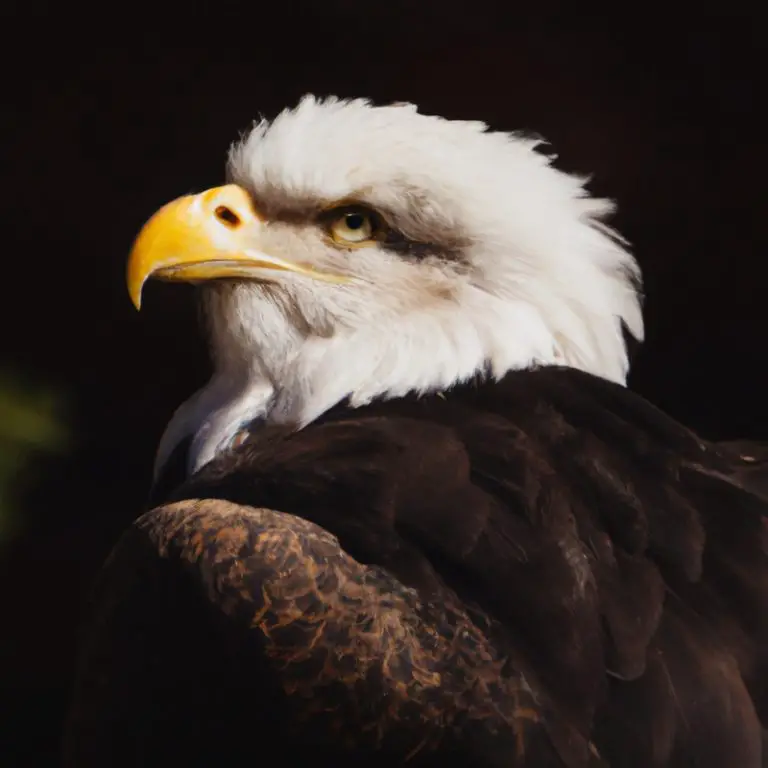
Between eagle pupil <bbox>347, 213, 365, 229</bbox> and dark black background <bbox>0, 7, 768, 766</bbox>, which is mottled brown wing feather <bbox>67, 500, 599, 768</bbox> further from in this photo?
dark black background <bbox>0, 7, 768, 766</bbox>

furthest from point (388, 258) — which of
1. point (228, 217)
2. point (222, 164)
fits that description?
point (222, 164)

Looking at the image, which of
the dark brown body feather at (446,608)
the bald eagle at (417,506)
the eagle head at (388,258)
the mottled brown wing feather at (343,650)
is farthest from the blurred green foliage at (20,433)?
the mottled brown wing feather at (343,650)

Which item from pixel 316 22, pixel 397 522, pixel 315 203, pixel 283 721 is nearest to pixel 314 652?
pixel 283 721

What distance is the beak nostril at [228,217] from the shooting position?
5.26 ft

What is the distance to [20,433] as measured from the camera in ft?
7.60

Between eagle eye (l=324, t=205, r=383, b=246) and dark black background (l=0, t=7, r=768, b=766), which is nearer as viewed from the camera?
eagle eye (l=324, t=205, r=383, b=246)

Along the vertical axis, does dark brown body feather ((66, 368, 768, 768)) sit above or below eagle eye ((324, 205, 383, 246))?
below

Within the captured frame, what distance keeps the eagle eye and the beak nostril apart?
0.14 m

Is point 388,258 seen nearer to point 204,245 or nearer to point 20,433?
A: point 204,245

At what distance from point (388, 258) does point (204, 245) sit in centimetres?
28

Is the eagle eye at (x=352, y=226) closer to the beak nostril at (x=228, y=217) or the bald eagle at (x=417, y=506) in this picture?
the bald eagle at (x=417, y=506)

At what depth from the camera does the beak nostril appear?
1604mm

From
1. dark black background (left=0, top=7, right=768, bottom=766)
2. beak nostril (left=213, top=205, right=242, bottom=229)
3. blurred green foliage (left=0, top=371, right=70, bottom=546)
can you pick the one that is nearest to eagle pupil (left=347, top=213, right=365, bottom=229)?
beak nostril (left=213, top=205, right=242, bottom=229)

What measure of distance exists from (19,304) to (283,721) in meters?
1.70
